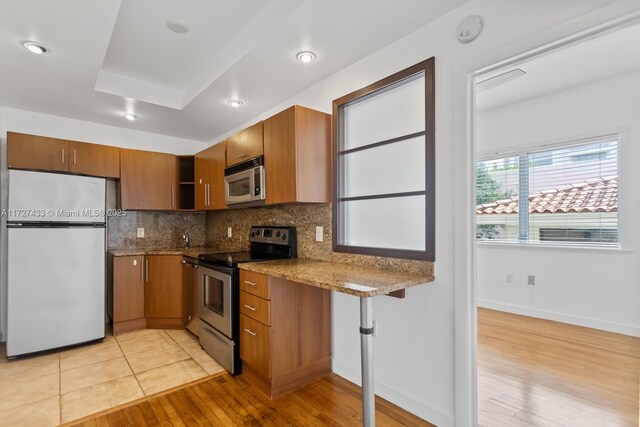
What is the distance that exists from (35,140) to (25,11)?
1706mm

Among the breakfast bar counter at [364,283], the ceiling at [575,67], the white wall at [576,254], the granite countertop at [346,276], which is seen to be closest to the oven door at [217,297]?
the granite countertop at [346,276]

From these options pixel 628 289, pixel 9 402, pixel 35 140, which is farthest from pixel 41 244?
pixel 628 289

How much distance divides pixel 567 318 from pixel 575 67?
274 cm

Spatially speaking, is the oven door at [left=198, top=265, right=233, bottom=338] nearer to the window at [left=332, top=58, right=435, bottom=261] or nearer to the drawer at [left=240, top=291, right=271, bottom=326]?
the drawer at [left=240, top=291, right=271, bottom=326]

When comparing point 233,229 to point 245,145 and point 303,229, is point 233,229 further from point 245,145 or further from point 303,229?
point 303,229

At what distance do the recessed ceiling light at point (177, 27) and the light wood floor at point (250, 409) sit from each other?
8.64 feet

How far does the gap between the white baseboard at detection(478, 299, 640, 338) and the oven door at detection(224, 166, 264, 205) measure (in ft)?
11.8

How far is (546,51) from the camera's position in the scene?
Result: 1524mm

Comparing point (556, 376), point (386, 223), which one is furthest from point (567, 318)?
point (386, 223)

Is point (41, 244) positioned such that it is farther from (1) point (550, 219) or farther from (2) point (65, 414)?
(1) point (550, 219)

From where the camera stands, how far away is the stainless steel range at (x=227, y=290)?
251cm

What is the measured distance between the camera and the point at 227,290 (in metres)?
2.54

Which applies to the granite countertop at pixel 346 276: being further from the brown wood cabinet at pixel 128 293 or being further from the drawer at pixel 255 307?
the brown wood cabinet at pixel 128 293

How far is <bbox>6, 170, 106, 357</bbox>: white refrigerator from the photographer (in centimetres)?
280
